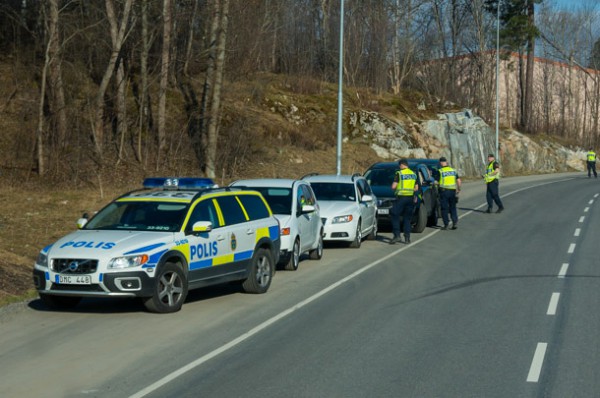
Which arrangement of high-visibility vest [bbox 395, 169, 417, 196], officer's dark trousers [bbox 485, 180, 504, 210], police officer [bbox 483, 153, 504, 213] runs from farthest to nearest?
1. officer's dark trousers [bbox 485, 180, 504, 210]
2. police officer [bbox 483, 153, 504, 213]
3. high-visibility vest [bbox 395, 169, 417, 196]

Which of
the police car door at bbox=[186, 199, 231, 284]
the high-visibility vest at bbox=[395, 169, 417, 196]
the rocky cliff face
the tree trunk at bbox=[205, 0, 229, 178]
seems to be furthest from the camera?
the rocky cliff face

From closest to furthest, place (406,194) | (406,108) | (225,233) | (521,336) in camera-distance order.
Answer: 1. (521,336)
2. (225,233)
3. (406,194)
4. (406,108)

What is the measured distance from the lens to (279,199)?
1628 centimetres

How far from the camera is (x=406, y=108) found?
50125mm

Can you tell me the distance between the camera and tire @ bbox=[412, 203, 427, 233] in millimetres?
22828

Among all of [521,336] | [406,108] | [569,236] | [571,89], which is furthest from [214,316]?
[571,89]

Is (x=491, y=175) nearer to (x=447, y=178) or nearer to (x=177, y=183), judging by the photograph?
(x=447, y=178)

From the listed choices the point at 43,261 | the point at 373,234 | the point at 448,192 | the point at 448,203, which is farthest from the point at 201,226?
the point at 448,203

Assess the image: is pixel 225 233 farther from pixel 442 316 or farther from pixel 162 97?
pixel 162 97

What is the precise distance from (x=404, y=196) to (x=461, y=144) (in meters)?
31.3

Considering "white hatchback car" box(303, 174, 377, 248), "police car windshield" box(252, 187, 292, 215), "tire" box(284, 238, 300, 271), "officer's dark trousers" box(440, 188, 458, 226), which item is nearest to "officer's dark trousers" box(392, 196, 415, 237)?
"white hatchback car" box(303, 174, 377, 248)

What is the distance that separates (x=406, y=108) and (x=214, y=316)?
131 feet

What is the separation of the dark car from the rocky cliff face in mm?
18732

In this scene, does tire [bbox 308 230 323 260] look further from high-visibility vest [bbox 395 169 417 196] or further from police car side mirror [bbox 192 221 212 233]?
police car side mirror [bbox 192 221 212 233]
